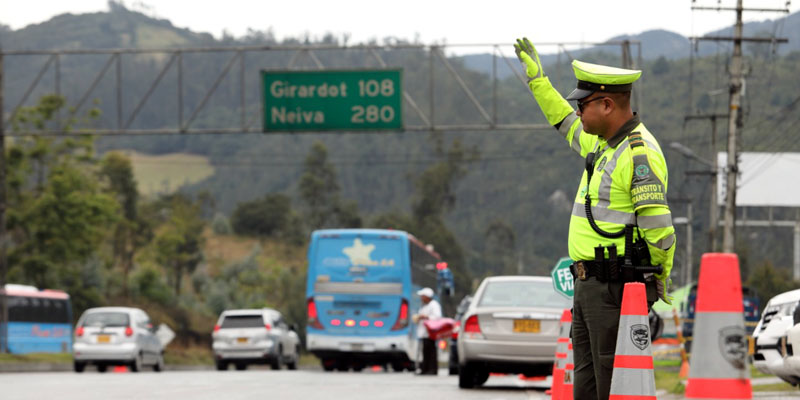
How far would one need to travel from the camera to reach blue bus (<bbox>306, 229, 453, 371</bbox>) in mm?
29938

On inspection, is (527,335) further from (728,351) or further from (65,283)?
(65,283)

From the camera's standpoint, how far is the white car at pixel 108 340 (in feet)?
103

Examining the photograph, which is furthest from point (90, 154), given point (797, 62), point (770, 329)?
point (797, 62)

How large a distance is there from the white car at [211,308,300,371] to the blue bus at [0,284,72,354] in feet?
29.9

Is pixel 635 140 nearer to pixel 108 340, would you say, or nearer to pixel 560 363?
pixel 560 363

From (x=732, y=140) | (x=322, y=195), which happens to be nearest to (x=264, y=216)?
(x=322, y=195)

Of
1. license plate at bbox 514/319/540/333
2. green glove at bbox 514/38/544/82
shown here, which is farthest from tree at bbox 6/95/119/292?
green glove at bbox 514/38/544/82

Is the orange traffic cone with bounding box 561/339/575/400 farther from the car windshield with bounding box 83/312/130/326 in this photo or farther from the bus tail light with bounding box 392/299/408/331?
the car windshield with bounding box 83/312/130/326

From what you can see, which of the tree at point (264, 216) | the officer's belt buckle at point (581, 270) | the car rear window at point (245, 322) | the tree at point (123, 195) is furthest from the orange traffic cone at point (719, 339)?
the tree at point (264, 216)

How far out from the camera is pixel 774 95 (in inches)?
4793

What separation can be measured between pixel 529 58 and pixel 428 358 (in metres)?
18.3

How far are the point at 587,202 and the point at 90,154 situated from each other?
51.4 m

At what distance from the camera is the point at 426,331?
24.7 meters

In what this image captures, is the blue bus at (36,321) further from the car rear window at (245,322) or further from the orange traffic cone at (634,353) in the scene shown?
the orange traffic cone at (634,353)
